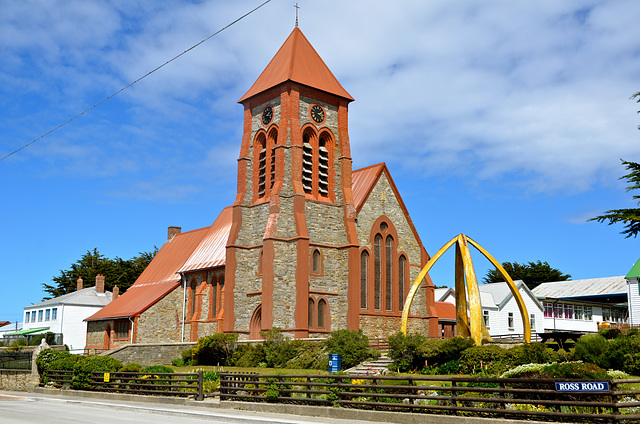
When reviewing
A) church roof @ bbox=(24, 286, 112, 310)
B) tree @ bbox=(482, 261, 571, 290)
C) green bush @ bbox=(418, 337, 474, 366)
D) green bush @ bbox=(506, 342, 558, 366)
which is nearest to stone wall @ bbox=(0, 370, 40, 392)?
green bush @ bbox=(418, 337, 474, 366)

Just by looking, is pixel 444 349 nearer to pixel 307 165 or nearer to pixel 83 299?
Result: pixel 307 165

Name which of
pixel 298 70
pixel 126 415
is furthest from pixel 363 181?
pixel 126 415

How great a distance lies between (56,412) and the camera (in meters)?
19.8

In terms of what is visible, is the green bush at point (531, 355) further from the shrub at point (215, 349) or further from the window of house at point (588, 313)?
the window of house at point (588, 313)

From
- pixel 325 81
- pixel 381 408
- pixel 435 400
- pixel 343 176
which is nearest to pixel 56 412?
pixel 381 408

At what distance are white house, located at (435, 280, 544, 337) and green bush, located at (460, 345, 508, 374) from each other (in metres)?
32.3

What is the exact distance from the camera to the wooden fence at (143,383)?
23828mm

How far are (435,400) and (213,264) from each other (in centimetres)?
3240

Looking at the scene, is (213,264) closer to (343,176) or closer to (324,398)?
(343,176)

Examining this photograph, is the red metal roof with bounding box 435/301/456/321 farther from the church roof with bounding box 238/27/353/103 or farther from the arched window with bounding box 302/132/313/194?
the church roof with bounding box 238/27/353/103

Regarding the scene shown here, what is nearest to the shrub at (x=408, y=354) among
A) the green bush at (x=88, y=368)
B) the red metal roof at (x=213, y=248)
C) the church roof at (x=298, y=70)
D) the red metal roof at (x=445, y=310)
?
the green bush at (x=88, y=368)

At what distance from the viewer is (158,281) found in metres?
56.4

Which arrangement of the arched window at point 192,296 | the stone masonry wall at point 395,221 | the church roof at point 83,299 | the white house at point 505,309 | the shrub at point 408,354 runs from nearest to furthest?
the shrub at point 408,354
the stone masonry wall at point 395,221
the arched window at point 192,296
the white house at point 505,309
the church roof at point 83,299

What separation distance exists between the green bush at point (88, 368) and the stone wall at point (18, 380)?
526 cm
